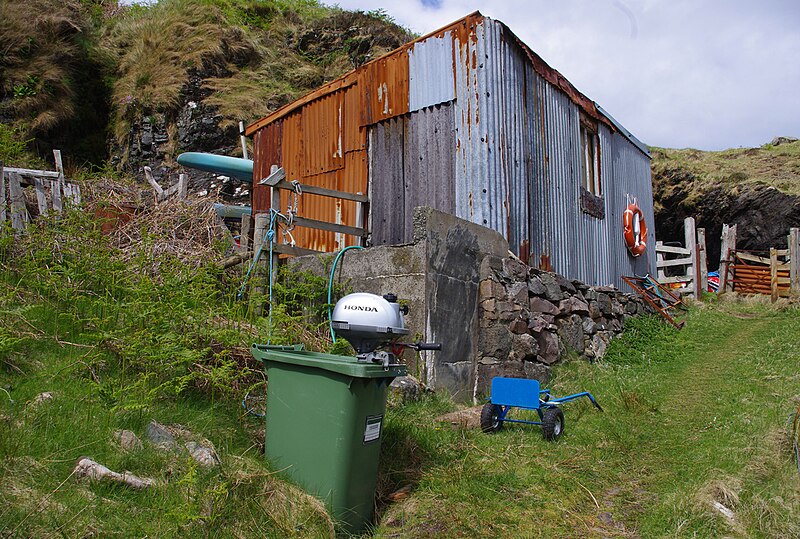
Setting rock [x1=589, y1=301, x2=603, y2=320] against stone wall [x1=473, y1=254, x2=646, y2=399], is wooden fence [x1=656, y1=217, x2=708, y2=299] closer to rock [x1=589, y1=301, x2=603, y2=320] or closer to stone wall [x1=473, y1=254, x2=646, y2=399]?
rock [x1=589, y1=301, x2=603, y2=320]

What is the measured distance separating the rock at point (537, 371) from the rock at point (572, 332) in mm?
810

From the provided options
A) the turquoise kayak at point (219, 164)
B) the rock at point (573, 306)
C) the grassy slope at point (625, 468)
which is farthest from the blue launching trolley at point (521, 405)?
the turquoise kayak at point (219, 164)

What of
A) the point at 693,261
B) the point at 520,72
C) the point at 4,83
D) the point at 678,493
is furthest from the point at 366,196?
the point at 4,83

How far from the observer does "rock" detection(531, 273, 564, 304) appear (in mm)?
8352

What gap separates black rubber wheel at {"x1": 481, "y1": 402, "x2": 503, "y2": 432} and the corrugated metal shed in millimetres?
3052

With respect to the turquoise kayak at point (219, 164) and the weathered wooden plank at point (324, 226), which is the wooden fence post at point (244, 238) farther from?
the turquoise kayak at point (219, 164)

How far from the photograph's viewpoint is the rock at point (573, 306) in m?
8.66

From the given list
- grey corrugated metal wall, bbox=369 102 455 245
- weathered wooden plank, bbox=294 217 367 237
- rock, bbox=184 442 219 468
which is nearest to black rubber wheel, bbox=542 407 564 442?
rock, bbox=184 442 219 468

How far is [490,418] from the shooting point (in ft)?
18.2

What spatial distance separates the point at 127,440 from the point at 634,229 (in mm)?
11026

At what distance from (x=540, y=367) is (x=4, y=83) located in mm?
A: 16570

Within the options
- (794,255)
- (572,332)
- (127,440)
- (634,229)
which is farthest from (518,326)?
(794,255)

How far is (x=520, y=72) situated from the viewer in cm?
892

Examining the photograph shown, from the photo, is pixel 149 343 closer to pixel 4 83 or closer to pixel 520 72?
pixel 520 72
